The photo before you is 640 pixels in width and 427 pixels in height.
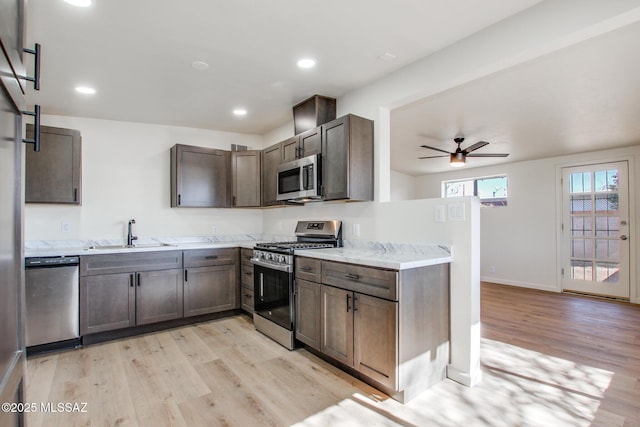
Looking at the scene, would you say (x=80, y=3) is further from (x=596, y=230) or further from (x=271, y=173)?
(x=596, y=230)

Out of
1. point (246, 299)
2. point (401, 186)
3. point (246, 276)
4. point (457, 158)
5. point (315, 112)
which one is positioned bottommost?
point (246, 299)

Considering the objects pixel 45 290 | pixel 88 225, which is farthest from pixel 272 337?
pixel 88 225

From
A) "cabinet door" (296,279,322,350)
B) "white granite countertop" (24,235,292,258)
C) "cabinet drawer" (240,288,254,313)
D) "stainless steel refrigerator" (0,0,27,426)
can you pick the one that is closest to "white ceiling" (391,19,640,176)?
"cabinet door" (296,279,322,350)

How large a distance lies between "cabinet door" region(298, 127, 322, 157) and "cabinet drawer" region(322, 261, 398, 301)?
1.21 m

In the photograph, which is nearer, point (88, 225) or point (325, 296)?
point (325, 296)

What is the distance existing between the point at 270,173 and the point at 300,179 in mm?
834

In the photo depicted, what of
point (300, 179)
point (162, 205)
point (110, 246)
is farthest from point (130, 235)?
point (300, 179)

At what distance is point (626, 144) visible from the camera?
4.95 m

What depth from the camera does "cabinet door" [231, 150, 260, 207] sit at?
4.33m

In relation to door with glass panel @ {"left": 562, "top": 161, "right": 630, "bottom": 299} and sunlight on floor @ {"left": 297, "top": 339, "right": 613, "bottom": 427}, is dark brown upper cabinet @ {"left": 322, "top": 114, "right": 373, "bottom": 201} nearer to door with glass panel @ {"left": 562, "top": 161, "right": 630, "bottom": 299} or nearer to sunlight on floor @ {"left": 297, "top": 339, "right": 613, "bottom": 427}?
sunlight on floor @ {"left": 297, "top": 339, "right": 613, "bottom": 427}

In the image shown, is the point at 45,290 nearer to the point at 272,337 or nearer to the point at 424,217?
the point at 272,337

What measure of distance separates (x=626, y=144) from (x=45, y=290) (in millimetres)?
7486

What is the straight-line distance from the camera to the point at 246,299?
12.7ft

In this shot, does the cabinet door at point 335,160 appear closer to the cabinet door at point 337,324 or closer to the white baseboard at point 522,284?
the cabinet door at point 337,324
